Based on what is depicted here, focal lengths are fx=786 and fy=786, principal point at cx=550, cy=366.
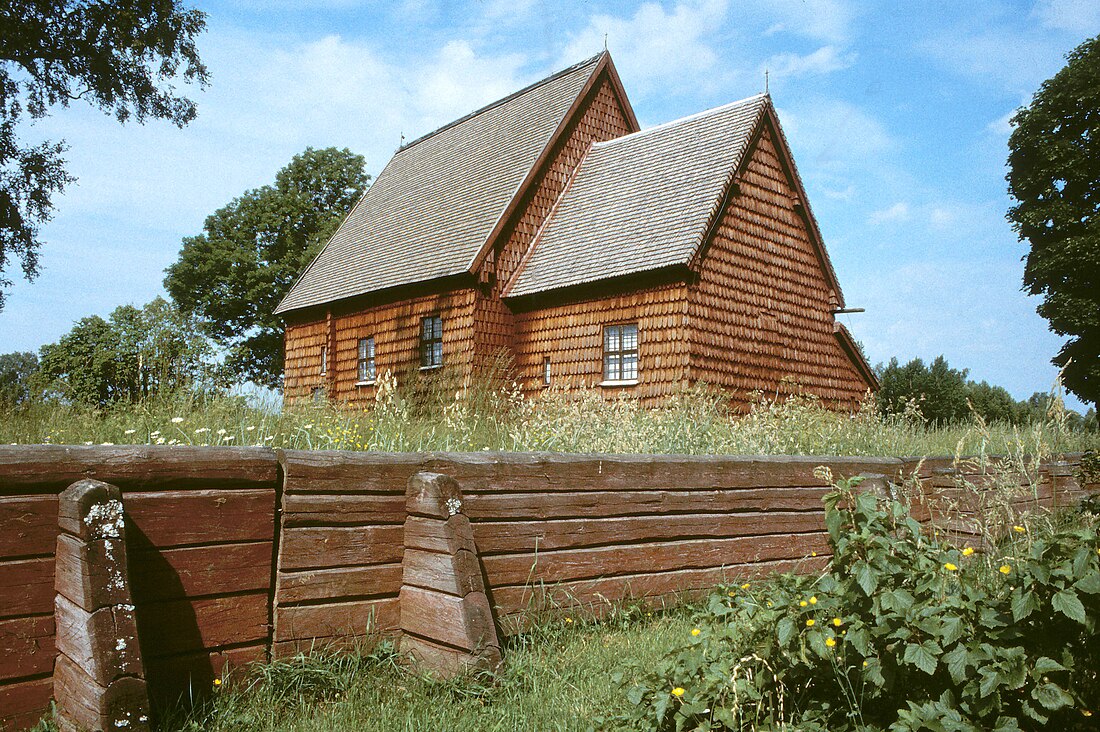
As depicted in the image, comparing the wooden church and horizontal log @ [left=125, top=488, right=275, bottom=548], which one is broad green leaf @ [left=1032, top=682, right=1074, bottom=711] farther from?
the wooden church

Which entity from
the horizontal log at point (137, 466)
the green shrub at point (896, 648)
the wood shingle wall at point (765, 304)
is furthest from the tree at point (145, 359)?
the wood shingle wall at point (765, 304)

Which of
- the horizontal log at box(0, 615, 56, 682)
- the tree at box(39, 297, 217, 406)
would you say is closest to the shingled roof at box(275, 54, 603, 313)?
the tree at box(39, 297, 217, 406)

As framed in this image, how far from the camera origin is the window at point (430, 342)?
796 inches

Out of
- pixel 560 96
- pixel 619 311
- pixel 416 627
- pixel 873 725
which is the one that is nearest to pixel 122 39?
pixel 560 96

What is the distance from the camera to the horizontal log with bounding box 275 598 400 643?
151 inches

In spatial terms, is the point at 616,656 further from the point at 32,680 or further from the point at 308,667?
the point at 32,680

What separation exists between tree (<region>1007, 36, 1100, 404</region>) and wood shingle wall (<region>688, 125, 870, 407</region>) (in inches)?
495

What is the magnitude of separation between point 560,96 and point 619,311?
8.31 m

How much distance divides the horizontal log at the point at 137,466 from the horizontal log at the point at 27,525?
5 cm

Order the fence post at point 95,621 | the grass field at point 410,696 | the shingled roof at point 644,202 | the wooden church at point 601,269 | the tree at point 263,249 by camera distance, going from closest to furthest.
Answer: the fence post at point 95,621 < the grass field at point 410,696 < the shingled roof at point 644,202 < the wooden church at point 601,269 < the tree at point 263,249

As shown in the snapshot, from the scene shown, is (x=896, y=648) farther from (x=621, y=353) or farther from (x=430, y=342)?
(x=430, y=342)

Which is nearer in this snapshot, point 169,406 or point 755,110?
point 169,406

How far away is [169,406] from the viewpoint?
6199 mm

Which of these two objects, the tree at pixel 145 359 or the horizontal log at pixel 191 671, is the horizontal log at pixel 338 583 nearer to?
the horizontal log at pixel 191 671
